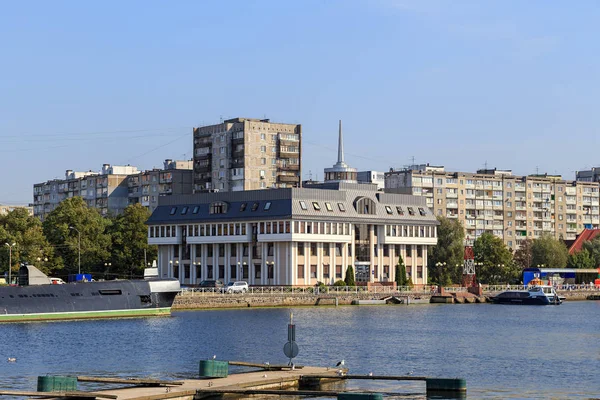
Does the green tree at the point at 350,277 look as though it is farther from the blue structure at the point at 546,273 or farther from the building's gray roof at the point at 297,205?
the blue structure at the point at 546,273

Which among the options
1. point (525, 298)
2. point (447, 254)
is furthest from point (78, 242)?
point (525, 298)

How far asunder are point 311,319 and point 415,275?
2408 inches

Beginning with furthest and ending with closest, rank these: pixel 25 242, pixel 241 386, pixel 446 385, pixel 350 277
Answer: pixel 25 242, pixel 350 277, pixel 446 385, pixel 241 386

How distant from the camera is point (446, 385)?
49.1 meters

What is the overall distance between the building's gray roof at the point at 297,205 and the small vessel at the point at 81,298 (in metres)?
41.8

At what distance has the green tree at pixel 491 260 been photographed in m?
186

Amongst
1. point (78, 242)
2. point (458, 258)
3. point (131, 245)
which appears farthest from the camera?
point (458, 258)

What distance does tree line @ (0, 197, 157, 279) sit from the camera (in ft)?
516

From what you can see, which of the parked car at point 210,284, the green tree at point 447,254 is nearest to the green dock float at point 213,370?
the parked car at point 210,284

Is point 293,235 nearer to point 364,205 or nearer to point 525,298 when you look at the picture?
point 364,205

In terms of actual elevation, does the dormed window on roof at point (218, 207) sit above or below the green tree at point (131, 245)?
above

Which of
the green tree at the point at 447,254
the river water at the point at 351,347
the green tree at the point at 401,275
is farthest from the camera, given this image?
the green tree at the point at 447,254

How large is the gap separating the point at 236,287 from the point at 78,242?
108 ft

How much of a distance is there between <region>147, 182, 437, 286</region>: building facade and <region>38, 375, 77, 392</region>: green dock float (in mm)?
103335
